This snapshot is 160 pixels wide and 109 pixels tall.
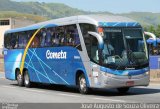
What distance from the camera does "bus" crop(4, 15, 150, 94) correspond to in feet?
64.0

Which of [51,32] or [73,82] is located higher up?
[51,32]

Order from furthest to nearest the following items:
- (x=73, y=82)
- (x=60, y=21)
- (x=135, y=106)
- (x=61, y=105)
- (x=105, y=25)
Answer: (x=60, y=21) < (x=73, y=82) < (x=105, y=25) < (x=61, y=105) < (x=135, y=106)

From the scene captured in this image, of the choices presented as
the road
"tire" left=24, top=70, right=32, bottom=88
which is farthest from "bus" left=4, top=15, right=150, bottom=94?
"tire" left=24, top=70, right=32, bottom=88

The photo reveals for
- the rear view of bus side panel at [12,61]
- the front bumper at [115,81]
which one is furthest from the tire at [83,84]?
the rear view of bus side panel at [12,61]

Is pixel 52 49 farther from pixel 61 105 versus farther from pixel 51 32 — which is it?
pixel 61 105

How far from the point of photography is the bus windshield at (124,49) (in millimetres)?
19500

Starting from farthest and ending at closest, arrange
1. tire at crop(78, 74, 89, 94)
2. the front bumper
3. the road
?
tire at crop(78, 74, 89, 94) → the front bumper → the road

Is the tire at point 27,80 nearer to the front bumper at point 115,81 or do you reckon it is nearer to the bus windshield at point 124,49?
the front bumper at point 115,81

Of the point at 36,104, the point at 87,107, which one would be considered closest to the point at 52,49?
the point at 36,104

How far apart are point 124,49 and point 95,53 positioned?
46.2 inches

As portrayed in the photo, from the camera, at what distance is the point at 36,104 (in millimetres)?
16594

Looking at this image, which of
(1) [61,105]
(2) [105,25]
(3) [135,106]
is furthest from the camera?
(2) [105,25]

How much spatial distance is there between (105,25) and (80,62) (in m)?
2.08

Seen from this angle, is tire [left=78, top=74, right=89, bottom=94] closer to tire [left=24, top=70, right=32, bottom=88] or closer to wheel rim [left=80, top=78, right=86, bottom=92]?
wheel rim [left=80, top=78, right=86, bottom=92]
